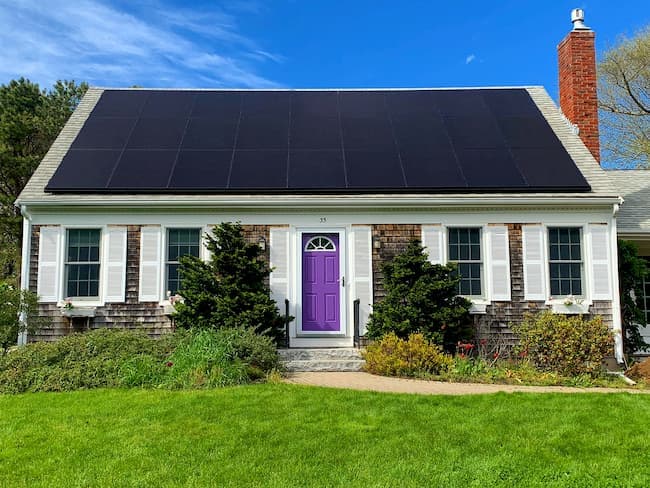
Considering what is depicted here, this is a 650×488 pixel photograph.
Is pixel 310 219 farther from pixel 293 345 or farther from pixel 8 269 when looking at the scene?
pixel 8 269

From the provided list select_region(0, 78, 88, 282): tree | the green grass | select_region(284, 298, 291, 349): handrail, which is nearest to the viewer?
the green grass

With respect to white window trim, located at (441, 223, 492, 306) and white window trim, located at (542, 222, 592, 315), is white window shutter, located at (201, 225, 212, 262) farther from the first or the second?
white window trim, located at (542, 222, 592, 315)

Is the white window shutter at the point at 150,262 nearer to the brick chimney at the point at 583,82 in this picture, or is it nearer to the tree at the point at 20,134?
the brick chimney at the point at 583,82

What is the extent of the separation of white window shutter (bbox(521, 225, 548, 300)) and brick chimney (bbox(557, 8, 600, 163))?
3463 millimetres

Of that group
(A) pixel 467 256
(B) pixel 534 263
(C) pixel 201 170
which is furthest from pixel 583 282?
(C) pixel 201 170

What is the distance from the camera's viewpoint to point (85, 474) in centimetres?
407

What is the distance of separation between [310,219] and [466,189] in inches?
118

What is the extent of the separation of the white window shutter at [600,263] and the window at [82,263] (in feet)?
30.4

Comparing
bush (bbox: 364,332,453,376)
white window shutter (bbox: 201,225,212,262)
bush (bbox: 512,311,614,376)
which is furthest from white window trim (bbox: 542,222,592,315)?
white window shutter (bbox: 201,225,212,262)

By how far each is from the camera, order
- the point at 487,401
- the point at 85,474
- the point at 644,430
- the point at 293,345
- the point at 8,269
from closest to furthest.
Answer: the point at 85,474, the point at 644,430, the point at 487,401, the point at 293,345, the point at 8,269

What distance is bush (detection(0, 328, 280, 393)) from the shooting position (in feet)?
22.6

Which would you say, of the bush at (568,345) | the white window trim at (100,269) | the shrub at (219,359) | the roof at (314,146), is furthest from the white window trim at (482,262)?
the white window trim at (100,269)

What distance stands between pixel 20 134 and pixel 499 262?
55.1 ft

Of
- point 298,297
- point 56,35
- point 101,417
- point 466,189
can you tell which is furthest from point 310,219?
point 56,35
